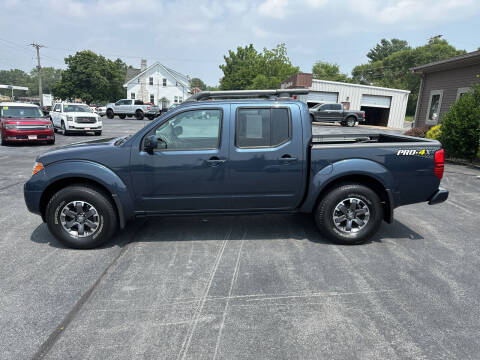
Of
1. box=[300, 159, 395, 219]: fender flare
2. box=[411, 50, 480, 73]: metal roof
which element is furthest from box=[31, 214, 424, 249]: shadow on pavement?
box=[411, 50, 480, 73]: metal roof

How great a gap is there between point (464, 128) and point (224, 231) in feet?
30.9

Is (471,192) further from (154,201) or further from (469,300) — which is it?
(154,201)

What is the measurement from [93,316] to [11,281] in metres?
1.24

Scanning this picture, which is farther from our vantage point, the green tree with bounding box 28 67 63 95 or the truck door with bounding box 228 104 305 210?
the green tree with bounding box 28 67 63 95

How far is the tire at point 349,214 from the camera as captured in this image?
14.5ft


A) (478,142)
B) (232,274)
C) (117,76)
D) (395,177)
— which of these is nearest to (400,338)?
(232,274)

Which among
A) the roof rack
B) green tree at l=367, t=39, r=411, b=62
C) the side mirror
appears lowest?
the side mirror

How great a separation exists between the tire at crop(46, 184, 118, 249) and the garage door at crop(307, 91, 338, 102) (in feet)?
102

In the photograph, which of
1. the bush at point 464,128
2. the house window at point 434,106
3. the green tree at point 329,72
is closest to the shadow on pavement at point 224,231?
the bush at point 464,128

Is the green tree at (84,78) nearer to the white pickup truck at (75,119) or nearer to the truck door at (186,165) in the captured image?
the white pickup truck at (75,119)

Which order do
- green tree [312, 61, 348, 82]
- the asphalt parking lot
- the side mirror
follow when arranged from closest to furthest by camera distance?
the asphalt parking lot < the side mirror < green tree [312, 61, 348, 82]

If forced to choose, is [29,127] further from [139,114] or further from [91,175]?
[139,114]

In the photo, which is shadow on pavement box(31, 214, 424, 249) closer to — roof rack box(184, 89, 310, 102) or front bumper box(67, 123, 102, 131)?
roof rack box(184, 89, 310, 102)

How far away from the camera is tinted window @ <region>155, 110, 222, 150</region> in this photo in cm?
433
